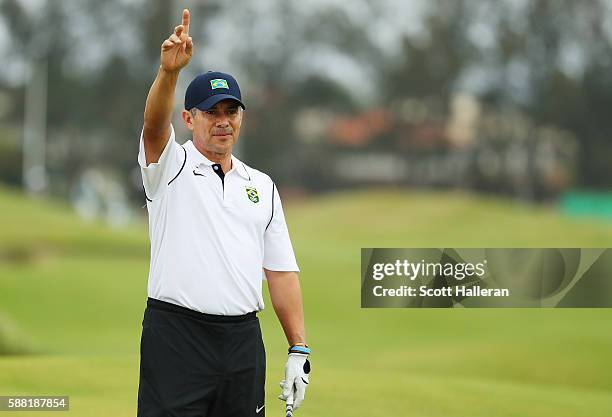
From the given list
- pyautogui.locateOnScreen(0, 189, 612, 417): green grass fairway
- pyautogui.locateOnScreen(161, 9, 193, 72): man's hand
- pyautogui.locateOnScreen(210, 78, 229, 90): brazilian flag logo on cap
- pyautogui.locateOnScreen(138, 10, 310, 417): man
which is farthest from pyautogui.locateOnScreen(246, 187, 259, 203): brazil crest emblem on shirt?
pyautogui.locateOnScreen(0, 189, 612, 417): green grass fairway

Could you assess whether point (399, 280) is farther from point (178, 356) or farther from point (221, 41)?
point (221, 41)

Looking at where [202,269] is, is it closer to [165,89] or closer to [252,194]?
[252,194]

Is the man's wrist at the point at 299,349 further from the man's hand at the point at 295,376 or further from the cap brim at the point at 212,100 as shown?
the cap brim at the point at 212,100

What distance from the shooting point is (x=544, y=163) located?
2467 centimetres

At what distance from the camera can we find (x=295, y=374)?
4852 mm

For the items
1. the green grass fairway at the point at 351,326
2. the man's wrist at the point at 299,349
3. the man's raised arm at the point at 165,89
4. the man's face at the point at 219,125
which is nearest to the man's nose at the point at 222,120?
the man's face at the point at 219,125

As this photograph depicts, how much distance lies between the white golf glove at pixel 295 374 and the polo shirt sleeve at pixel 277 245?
1.30ft

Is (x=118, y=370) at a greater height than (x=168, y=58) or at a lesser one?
lesser

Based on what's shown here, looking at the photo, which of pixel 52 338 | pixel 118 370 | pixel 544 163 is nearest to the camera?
pixel 118 370

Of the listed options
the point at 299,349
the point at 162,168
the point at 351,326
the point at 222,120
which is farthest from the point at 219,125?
the point at 351,326

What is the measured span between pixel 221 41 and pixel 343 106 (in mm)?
3620

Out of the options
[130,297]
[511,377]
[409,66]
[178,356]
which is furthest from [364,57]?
[178,356]

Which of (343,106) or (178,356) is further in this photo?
(343,106)

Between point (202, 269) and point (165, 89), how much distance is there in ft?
2.56
